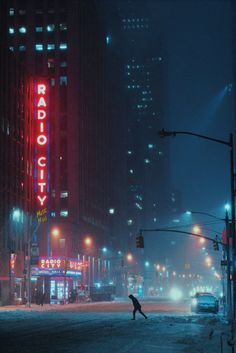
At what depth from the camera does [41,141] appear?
89.4 m

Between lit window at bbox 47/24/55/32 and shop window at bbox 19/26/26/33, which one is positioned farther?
shop window at bbox 19/26/26/33

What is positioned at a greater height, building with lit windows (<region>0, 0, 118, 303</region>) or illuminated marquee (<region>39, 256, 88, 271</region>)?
building with lit windows (<region>0, 0, 118, 303</region>)

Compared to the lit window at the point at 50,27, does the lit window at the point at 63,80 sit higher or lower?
lower

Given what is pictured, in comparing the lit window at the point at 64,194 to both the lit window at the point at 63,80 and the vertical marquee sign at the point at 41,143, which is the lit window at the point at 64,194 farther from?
the vertical marquee sign at the point at 41,143

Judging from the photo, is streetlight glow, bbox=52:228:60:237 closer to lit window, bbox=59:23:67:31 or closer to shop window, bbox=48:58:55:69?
shop window, bbox=48:58:55:69

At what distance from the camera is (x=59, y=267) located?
293ft

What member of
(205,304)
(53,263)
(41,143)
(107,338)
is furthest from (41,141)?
(107,338)

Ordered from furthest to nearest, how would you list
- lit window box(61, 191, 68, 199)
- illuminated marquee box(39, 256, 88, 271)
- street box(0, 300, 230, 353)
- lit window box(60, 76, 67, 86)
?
1. lit window box(60, 76, 67, 86)
2. lit window box(61, 191, 68, 199)
3. illuminated marquee box(39, 256, 88, 271)
4. street box(0, 300, 230, 353)

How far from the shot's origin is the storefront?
293 feet

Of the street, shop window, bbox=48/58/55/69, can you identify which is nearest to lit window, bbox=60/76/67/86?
shop window, bbox=48/58/55/69

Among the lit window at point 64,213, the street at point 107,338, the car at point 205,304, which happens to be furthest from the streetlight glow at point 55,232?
the street at point 107,338

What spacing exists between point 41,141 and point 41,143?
0.28m

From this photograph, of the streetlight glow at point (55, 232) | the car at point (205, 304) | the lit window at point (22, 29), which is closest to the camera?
the car at point (205, 304)

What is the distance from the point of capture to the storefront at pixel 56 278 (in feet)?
293
